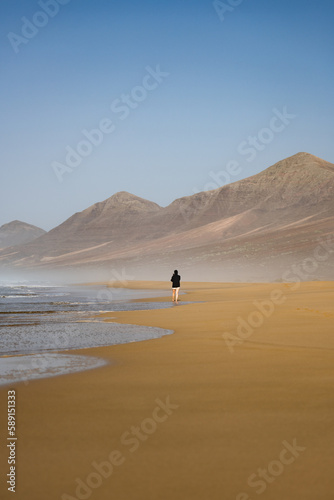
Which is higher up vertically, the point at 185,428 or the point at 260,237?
the point at 260,237

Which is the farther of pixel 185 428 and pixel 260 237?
pixel 260 237

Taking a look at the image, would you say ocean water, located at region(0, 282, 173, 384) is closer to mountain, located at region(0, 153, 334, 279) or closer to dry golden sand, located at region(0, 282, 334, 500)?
dry golden sand, located at region(0, 282, 334, 500)

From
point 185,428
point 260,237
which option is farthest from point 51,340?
point 260,237

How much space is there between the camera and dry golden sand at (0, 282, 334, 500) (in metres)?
3.69

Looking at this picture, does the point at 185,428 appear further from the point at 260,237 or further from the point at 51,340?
the point at 260,237

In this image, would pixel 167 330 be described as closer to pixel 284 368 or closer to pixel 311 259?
pixel 284 368

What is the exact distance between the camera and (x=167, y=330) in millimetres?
14258

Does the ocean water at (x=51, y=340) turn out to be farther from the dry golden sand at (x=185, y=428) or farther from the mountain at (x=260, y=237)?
the mountain at (x=260, y=237)

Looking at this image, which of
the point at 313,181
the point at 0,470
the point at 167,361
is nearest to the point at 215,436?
the point at 0,470

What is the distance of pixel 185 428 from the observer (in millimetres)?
4801

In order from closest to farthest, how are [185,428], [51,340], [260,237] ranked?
1. [185,428]
2. [51,340]
3. [260,237]

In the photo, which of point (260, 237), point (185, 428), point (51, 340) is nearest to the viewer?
point (185, 428)

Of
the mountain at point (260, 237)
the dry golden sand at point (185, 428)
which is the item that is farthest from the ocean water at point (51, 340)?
the mountain at point (260, 237)

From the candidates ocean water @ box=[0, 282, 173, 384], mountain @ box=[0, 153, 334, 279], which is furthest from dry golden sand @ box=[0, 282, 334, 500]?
mountain @ box=[0, 153, 334, 279]
